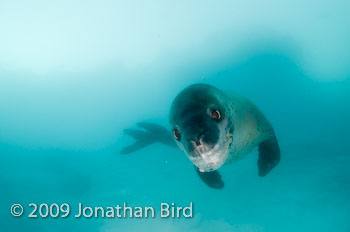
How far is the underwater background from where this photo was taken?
7426 millimetres

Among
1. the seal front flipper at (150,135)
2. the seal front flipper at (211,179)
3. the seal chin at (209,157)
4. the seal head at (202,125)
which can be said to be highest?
the seal front flipper at (150,135)

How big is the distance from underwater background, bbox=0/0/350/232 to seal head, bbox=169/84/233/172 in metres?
4.96

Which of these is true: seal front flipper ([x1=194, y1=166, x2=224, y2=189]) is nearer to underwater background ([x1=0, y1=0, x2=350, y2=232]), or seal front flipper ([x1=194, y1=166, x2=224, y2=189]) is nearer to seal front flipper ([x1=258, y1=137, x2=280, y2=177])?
seal front flipper ([x1=258, y1=137, x2=280, y2=177])

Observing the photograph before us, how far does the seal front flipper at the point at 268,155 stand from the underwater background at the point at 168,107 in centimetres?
351

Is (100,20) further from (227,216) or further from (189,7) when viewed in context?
(227,216)

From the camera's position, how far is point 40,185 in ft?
36.5

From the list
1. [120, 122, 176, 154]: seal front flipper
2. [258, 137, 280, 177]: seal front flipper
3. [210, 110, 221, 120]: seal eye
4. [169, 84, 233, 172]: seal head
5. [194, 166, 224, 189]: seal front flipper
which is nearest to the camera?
[169, 84, 233, 172]: seal head

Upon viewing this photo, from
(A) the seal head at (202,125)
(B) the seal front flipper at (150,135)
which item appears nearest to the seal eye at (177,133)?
(A) the seal head at (202,125)

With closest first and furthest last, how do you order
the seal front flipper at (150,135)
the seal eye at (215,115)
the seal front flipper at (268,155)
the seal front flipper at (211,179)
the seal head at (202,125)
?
the seal head at (202,125) < the seal eye at (215,115) < the seal front flipper at (268,155) < the seal front flipper at (211,179) < the seal front flipper at (150,135)

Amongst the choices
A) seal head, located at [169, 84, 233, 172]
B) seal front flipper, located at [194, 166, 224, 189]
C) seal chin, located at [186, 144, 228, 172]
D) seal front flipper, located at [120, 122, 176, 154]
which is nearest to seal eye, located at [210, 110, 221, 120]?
seal head, located at [169, 84, 233, 172]

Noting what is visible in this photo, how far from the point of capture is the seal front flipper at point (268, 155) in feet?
13.9

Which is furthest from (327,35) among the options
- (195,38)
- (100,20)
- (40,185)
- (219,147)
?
(40,185)

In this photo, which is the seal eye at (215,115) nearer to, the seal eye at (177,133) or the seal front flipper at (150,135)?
the seal eye at (177,133)

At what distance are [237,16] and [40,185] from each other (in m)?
8.54
